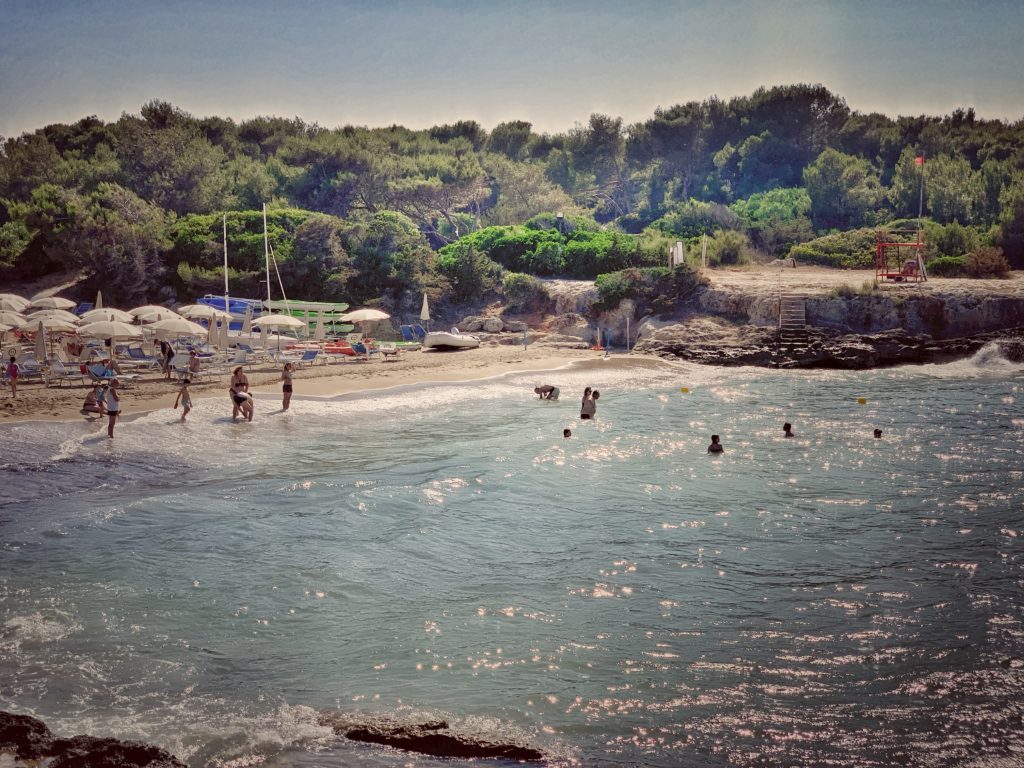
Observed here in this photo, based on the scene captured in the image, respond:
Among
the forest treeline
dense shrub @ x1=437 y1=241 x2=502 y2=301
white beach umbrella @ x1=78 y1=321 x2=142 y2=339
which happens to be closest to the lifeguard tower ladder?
the forest treeline

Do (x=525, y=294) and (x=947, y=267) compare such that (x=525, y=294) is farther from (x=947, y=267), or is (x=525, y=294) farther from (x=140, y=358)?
(x=947, y=267)

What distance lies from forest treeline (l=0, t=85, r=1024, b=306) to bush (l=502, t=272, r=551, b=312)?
125 cm

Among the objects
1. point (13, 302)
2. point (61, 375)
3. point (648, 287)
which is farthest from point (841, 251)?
point (13, 302)

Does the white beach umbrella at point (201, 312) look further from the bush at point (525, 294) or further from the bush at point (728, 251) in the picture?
the bush at point (728, 251)

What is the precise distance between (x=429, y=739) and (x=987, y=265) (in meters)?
38.0

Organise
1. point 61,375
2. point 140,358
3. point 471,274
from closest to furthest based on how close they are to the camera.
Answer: point 61,375 < point 140,358 < point 471,274

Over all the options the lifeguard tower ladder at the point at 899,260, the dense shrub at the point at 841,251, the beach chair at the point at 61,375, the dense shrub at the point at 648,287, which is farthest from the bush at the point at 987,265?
the beach chair at the point at 61,375

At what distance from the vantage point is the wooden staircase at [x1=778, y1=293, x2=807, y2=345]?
3497 cm

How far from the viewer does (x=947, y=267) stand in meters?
39.2

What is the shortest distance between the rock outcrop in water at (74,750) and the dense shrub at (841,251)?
1640 inches

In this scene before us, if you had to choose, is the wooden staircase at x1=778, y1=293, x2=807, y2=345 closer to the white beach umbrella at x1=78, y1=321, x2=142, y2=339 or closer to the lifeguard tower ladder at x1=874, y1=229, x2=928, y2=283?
the lifeguard tower ladder at x1=874, y1=229, x2=928, y2=283

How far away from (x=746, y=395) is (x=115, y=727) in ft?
75.6

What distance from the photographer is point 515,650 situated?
9.96 meters

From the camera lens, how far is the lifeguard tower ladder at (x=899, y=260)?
37156 mm
